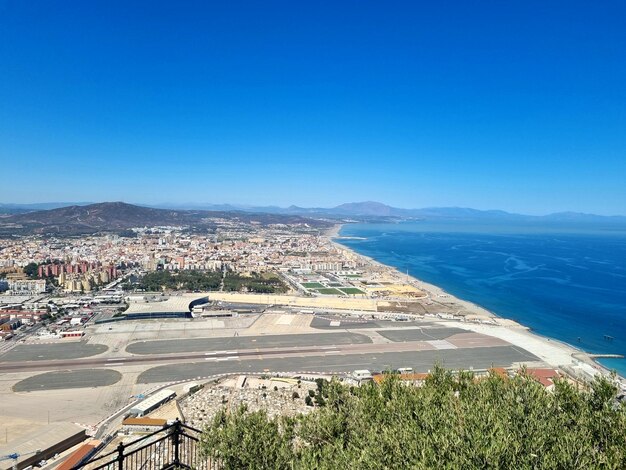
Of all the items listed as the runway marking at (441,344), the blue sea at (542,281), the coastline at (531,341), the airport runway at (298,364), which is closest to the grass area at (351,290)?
the coastline at (531,341)

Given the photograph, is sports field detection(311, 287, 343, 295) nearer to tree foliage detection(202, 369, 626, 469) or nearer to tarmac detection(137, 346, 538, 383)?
tarmac detection(137, 346, 538, 383)

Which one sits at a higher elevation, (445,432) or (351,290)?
(445,432)

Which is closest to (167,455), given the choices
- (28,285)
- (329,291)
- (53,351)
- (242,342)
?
(242,342)

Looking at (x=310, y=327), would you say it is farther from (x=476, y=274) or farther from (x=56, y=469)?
(x=476, y=274)

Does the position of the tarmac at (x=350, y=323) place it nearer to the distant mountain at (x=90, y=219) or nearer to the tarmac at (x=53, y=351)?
the tarmac at (x=53, y=351)

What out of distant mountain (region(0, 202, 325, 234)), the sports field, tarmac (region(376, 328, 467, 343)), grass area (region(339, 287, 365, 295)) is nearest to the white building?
the sports field

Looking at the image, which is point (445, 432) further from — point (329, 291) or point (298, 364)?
point (329, 291)

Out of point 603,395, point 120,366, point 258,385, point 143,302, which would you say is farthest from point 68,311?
point 603,395
